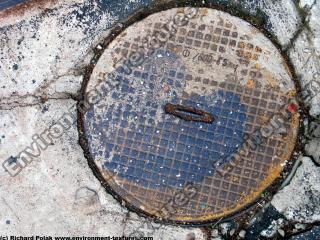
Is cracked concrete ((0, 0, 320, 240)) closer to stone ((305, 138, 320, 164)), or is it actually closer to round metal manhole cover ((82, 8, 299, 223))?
stone ((305, 138, 320, 164))

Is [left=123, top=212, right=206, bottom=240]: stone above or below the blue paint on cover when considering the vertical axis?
below

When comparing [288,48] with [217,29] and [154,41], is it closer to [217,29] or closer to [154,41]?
[217,29]

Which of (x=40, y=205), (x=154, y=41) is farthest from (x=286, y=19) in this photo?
(x=40, y=205)

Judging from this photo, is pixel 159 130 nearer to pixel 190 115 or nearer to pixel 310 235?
pixel 190 115

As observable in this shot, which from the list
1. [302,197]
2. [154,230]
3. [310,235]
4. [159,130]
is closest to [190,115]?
[159,130]

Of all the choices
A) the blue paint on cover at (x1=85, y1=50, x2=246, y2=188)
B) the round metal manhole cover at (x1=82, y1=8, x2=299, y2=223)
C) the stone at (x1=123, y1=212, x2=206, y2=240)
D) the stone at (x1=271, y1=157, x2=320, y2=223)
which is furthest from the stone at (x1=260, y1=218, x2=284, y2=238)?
the blue paint on cover at (x1=85, y1=50, x2=246, y2=188)
